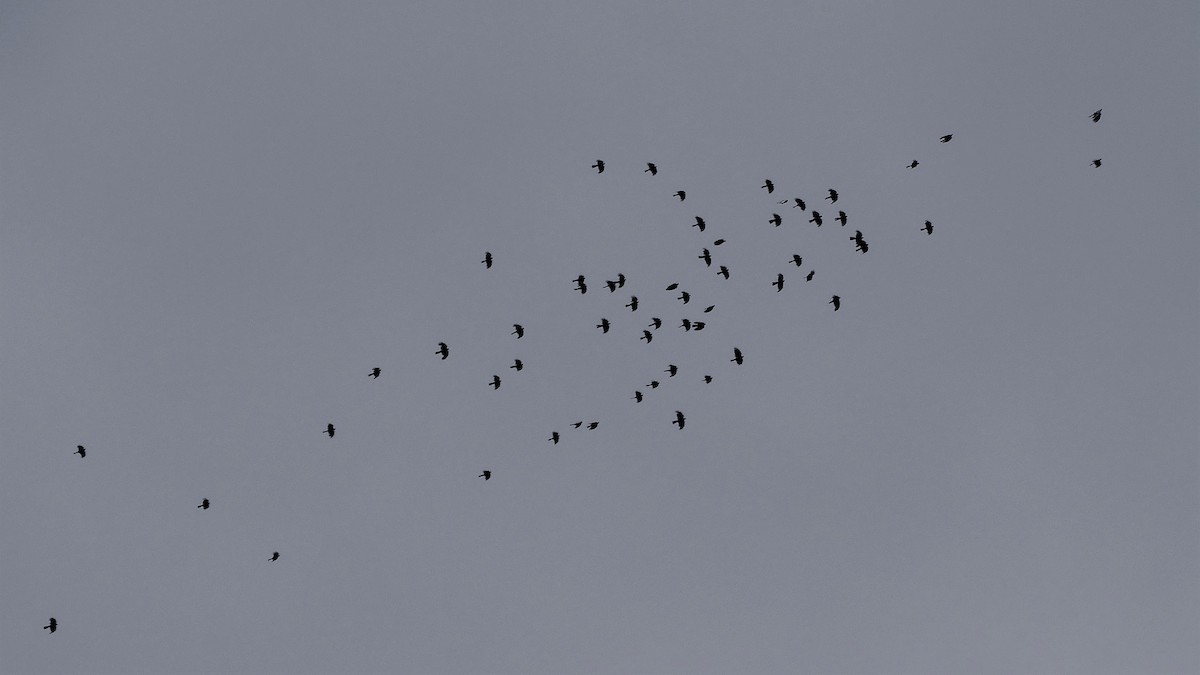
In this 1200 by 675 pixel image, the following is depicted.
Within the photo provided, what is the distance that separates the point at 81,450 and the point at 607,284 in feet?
163

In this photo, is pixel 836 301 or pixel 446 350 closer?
pixel 446 350

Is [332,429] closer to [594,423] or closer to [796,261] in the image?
[594,423]

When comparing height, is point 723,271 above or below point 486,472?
above

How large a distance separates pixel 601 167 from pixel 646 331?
15882 millimetres

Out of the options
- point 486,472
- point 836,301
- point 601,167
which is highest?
point 601,167

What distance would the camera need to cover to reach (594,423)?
13988 centimetres

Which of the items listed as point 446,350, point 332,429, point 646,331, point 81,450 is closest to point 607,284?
point 646,331

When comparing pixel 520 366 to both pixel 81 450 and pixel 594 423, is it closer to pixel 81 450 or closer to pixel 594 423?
pixel 594 423

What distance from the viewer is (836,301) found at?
458 feet

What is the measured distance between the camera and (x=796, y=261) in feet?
451

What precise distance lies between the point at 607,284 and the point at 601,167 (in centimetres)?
1097

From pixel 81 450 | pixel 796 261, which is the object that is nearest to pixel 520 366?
pixel 796 261

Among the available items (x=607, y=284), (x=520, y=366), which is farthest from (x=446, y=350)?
(x=607, y=284)

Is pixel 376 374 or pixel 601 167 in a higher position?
pixel 601 167
